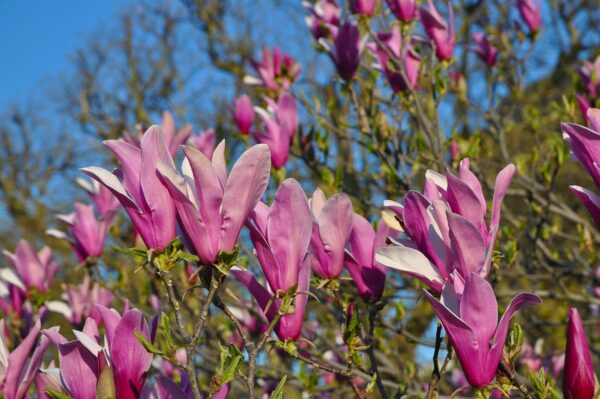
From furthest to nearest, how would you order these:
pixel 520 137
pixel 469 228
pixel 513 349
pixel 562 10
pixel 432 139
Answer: pixel 520 137, pixel 562 10, pixel 432 139, pixel 513 349, pixel 469 228

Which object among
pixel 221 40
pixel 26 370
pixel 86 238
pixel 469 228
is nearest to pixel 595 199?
pixel 469 228

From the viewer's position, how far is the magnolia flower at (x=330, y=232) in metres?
1.48

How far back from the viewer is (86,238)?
2.78m

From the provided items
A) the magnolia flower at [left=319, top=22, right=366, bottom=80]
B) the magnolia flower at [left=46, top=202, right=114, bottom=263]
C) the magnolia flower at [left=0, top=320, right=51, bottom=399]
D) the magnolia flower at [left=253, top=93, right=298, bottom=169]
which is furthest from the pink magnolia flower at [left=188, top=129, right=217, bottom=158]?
the magnolia flower at [left=0, top=320, right=51, bottom=399]

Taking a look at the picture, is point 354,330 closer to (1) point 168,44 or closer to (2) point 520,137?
(2) point 520,137

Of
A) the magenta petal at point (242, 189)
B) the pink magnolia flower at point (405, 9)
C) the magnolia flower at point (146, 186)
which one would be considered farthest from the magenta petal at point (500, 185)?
the pink magnolia flower at point (405, 9)

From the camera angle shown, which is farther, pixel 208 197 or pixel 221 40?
pixel 221 40

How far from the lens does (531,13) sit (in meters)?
3.44

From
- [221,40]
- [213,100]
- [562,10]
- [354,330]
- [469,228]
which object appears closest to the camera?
[469,228]

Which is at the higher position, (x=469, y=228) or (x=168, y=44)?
(x=469, y=228)

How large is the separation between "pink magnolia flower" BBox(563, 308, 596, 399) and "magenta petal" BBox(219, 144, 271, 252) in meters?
0.58

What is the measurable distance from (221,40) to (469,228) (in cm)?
919

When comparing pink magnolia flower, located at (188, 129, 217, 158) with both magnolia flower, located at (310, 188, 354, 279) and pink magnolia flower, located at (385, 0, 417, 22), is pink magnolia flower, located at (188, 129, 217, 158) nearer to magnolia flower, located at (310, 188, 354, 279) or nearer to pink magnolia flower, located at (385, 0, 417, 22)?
pink magnolia flower, located at (385, 0, 417, 22)

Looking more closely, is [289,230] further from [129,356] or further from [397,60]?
[397,60]
